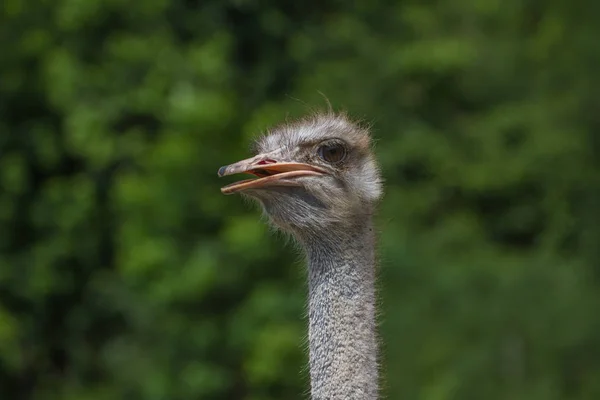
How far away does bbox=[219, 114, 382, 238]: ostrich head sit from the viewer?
3.25 meters

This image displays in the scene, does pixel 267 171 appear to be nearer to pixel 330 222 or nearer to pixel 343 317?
pixel 330 222

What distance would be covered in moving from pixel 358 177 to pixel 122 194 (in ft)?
22.8

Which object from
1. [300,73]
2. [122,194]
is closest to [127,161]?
[122,194]

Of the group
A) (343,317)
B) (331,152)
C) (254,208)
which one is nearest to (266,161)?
(331,152)

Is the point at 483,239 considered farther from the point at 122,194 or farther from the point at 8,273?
the point at 8,273

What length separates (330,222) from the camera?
3.26 meters

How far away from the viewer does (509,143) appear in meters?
9.81

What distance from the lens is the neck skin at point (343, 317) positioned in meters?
3.04

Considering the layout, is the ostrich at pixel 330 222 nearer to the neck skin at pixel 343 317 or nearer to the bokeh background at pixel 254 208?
the neck skin at pixel 343 317

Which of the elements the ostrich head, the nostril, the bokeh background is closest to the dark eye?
the ostrich head

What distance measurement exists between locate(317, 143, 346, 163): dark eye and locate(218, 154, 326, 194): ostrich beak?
4 centimetres

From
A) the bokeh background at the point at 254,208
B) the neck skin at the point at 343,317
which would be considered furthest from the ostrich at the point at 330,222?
the bokeh background at the point at 254,208

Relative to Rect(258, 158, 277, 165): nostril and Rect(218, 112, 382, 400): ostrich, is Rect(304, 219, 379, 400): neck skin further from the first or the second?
Rect(258, 158, 277, 165): nostril

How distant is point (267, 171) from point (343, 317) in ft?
1.34
